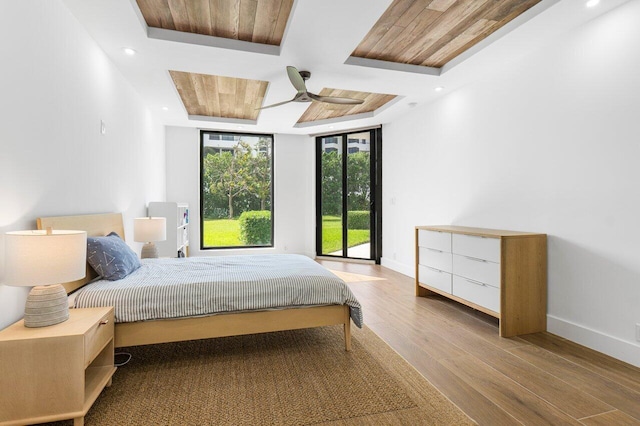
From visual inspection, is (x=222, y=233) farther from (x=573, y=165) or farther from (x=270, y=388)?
(x=573, y=165)

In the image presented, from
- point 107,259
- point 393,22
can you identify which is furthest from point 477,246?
point 107,259

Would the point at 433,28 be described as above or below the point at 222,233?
above

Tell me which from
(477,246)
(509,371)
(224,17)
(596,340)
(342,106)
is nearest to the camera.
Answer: (509,371)

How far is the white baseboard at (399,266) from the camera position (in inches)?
200

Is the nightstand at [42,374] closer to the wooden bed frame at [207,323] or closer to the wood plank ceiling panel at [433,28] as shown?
the wooden bed frame at [207,323]

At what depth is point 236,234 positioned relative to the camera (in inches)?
260

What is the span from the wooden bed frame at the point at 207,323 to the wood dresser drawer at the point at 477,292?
134cm

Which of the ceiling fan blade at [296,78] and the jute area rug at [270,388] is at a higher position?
the ceiling fan blade at [296,78]

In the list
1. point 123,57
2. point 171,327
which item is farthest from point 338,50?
point 171,327

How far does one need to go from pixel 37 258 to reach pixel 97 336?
519mm

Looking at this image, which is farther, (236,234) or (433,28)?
(236,234)

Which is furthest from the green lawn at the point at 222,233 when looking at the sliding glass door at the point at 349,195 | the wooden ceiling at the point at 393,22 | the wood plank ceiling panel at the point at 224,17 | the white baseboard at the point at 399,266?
the wood plank ceiling panel at the point at 224,17

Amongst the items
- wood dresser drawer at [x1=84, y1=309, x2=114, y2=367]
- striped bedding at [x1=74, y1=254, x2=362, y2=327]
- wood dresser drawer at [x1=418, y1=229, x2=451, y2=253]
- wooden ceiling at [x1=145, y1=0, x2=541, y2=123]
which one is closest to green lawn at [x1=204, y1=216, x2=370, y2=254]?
wood dresser drawer at [x1=418, y1=229, x2=451, y2=253]

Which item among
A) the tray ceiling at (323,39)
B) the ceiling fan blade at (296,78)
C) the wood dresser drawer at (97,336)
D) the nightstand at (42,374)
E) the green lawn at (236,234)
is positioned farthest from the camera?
the green lawn at (236,234)
